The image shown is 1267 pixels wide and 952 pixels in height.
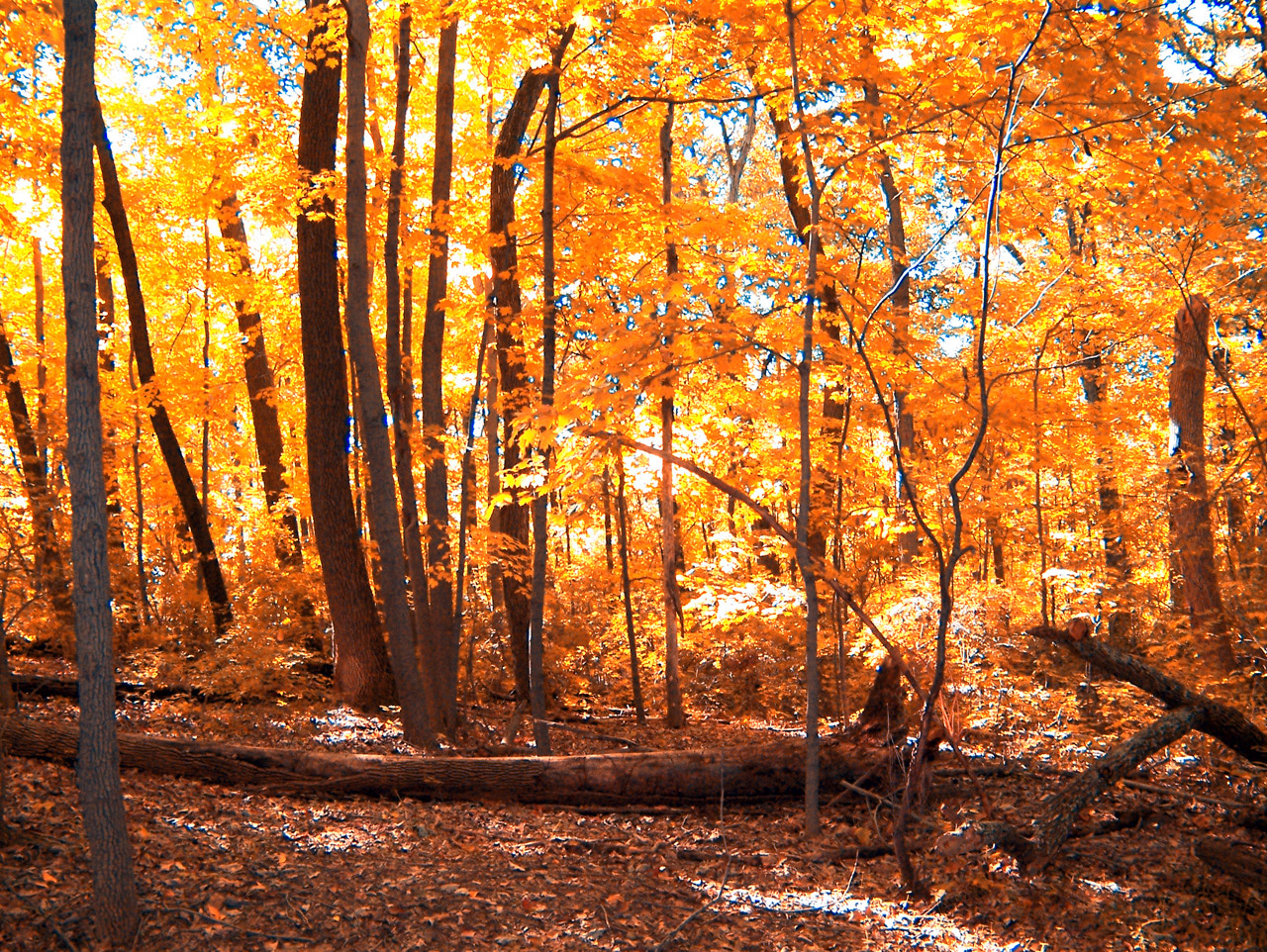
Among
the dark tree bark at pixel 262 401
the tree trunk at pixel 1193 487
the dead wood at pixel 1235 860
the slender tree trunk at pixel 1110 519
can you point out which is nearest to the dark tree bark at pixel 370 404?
the dark tree bark at pixel 262 401

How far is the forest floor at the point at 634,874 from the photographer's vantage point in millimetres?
3732

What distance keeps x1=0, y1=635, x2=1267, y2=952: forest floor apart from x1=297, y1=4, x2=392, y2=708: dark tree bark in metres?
3.09

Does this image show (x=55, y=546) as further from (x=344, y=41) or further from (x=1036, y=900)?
(x=1036, y=900)

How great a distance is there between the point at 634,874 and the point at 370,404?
4.02m

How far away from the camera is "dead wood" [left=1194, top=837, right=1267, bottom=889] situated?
4.04m

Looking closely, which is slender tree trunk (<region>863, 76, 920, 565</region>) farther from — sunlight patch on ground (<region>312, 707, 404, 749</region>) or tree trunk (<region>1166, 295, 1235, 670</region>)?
sunlight patch on ground (<region>312, 707, 404, 749</region>)

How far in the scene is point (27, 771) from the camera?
4824mm

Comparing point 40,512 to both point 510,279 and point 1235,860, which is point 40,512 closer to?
point 510,279

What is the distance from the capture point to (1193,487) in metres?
7.75

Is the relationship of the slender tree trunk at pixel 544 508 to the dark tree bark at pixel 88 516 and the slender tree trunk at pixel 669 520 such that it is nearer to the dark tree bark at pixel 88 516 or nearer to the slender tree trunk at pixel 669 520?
the slender tree trunk at pixel 669 520

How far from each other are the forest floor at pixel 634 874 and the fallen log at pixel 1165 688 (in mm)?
286

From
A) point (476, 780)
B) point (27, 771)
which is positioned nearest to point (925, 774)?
point (476, 780)

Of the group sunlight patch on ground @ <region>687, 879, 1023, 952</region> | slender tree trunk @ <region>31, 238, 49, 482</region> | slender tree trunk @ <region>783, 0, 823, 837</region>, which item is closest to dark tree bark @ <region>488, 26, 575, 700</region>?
slender tree trunk @ <region>783, 0, 823, 837</region>

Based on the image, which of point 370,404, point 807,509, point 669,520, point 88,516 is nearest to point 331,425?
point 370,404
